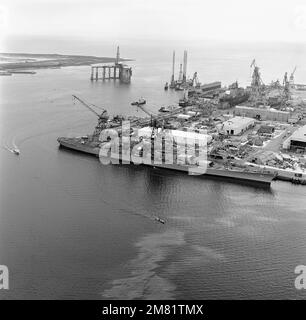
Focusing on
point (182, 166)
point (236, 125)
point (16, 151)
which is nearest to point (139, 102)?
point (236, 125)

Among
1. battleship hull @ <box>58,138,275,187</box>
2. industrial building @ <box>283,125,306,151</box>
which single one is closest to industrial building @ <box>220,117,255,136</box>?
industrial building @ <box>283,125,306,151</box>

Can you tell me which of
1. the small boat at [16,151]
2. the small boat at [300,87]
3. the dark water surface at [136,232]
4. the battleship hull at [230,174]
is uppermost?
the small boat at [300,87]

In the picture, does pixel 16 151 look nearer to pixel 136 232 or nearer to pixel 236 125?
pixel 136 232

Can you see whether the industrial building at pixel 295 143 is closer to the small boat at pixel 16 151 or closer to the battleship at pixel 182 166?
the battleship at pixel 182 166

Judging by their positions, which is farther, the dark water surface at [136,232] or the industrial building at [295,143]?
the industrial building at [295,143]

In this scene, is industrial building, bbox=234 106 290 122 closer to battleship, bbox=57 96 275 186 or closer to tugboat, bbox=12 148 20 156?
battleship, bbox=57 96 275 186

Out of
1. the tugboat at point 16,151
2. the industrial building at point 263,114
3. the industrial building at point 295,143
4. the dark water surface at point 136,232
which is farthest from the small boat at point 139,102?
the tugboat at point 16,151
